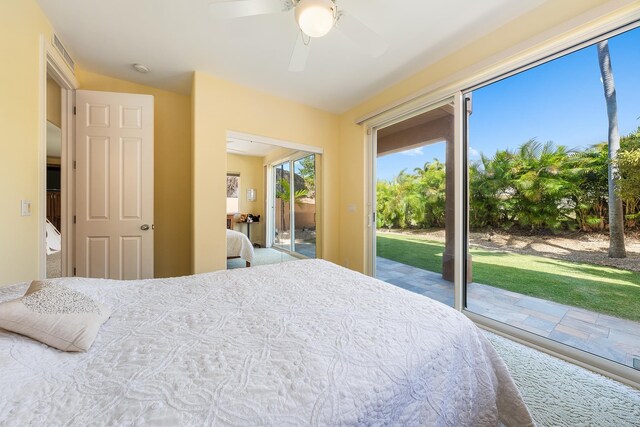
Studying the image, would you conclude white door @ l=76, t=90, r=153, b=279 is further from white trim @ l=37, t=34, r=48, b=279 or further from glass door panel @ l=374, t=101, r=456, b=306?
glass door panel @ l=374, t=101, r=456, b=306

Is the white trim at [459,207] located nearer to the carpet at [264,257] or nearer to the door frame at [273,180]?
the door frame at [273,180]

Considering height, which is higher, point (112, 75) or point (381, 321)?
point (112, 75)

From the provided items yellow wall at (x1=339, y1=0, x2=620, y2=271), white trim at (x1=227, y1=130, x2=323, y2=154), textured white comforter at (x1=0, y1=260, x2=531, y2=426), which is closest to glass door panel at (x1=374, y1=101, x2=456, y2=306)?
yellow wall at (x1=339, y1=0, x2=620, y2=271)

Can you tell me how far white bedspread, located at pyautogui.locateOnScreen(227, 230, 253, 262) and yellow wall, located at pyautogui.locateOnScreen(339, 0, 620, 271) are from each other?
1.38m

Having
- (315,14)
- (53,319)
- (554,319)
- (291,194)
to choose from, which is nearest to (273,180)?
(291,194)

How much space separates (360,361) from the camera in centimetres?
74

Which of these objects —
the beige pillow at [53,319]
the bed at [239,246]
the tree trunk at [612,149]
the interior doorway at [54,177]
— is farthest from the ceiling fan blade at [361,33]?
the interior doorway at [54,177]

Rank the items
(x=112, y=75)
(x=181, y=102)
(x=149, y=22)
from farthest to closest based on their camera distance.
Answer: (x=181, y=102) → (x=112, y=75) → (x=149, y=22)

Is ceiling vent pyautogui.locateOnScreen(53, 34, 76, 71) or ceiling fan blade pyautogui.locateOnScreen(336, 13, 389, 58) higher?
ceiling vent pyautogui.locateOnScreen(53, 34, 76, 71)

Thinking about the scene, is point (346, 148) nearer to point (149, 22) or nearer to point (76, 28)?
point (149, 22)

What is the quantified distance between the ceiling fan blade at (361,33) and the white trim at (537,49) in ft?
3.11

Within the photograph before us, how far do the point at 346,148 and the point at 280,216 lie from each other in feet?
4.64

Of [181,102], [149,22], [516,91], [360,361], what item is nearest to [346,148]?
[516,91]

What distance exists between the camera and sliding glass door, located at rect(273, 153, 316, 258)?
Answer: 352 centimetres
